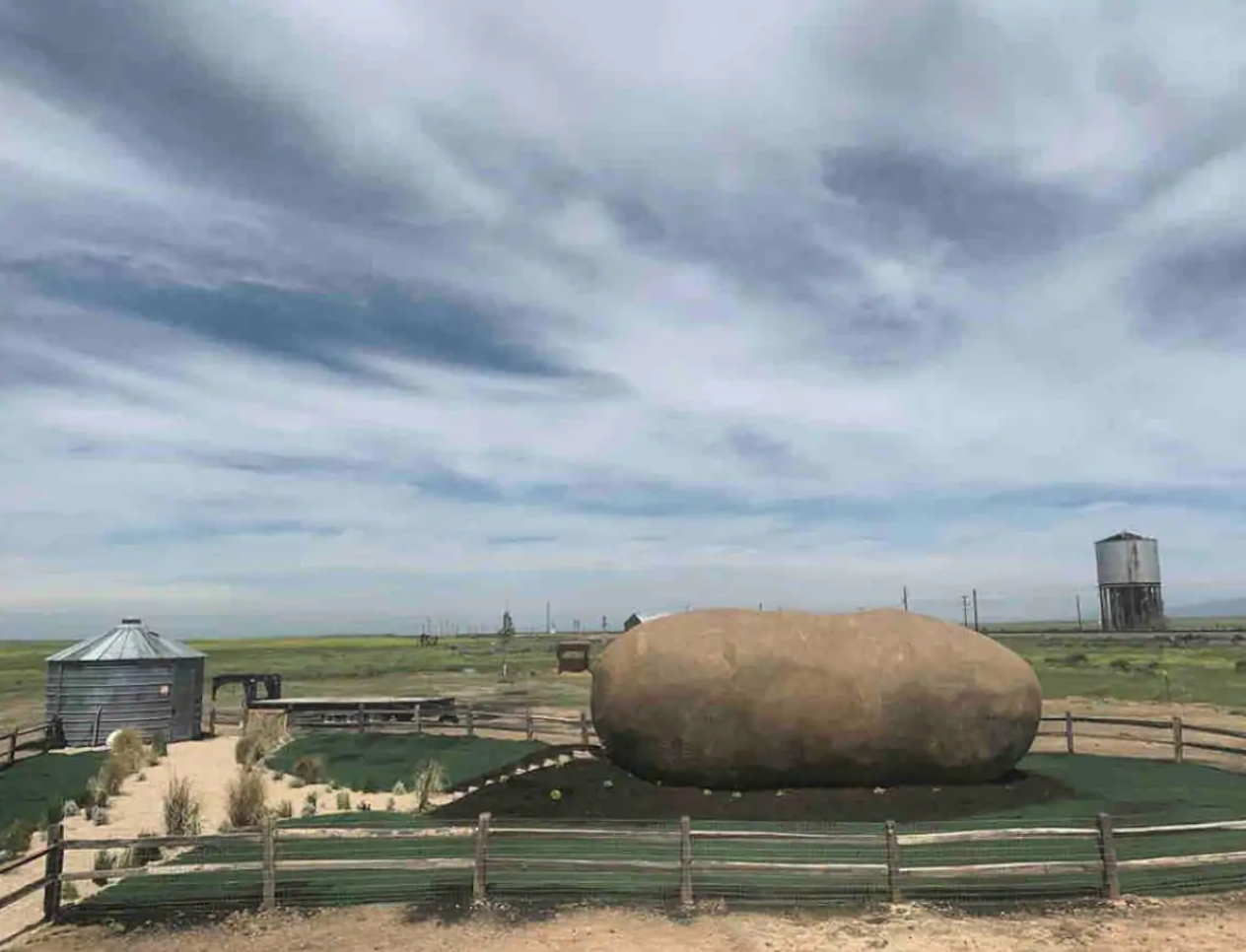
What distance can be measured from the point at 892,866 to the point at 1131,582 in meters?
92.3

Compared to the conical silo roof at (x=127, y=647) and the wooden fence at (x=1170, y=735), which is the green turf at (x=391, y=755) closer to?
the conical silo roof at (x=127, y=647)

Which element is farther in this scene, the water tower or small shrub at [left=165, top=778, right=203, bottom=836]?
the water tower

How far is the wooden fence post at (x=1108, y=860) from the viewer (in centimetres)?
920

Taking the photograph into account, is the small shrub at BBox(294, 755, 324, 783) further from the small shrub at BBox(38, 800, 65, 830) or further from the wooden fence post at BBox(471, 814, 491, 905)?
the wooden fence post at BBox(471, 814, 491, 905)

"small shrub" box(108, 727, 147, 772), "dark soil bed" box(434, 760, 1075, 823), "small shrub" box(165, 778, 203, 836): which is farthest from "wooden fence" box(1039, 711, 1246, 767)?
"small shrub" box(108, 727, 147, 772)

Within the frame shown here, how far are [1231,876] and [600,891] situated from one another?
7.02 metres

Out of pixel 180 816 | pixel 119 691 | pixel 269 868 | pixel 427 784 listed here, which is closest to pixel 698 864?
pixel 269 868

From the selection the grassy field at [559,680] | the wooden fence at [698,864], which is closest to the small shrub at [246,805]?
the wooden fence at [698,864]

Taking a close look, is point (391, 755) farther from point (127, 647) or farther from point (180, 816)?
point (127, 647)

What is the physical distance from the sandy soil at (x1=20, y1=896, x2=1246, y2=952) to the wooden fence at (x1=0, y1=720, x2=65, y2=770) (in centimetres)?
1615

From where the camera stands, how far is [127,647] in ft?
85.8

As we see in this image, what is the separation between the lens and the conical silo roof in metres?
25.6

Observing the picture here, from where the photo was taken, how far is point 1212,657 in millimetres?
56719

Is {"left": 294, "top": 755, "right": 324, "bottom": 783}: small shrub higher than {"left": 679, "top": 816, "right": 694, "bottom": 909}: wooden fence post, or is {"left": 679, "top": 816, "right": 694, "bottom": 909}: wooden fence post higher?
{"left": 679, "top": 816, "right": 694, "bottom": 909}: wooden fence post
